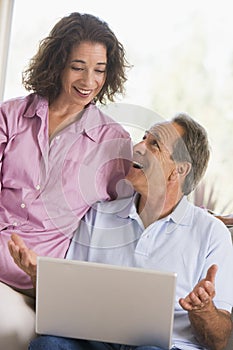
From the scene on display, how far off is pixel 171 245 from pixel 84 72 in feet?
2.00

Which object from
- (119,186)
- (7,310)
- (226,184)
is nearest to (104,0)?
(226,184)

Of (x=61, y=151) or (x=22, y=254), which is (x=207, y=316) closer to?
(x=22, y=254)

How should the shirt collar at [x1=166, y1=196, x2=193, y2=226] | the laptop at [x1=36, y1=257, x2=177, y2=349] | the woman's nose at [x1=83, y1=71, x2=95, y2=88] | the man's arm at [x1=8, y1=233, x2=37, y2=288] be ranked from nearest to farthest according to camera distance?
1. the laptop at [x1=36, y1=257, x2=177, y2=349]
2. the man's arm at [x1=8, y1=233, x2=37, y2=288]
3. the shirt collar at [x1=166, y1=196, x2=193, y2=226]
4. the woman's nose at [x1=83, y1=71, x2=95, y2=88]

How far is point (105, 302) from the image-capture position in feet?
5.64

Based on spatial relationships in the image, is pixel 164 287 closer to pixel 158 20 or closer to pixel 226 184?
pixel 226 184

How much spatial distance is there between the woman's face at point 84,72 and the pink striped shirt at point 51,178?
0.31ft

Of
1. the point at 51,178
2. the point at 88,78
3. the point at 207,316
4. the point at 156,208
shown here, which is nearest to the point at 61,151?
the point at 51,178

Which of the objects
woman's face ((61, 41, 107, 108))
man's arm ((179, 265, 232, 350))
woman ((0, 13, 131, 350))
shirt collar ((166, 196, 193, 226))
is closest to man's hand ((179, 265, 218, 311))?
man's arm ((179, 265, 232, 350))

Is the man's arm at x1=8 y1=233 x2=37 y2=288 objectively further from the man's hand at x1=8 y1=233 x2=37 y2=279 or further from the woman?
the woman

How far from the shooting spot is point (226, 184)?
298cm

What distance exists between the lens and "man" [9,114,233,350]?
194 cm

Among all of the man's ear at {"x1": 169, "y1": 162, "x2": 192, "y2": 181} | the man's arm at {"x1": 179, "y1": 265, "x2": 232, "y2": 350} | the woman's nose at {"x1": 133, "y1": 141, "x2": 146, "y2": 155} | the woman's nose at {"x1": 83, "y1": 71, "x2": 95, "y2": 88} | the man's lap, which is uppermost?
the woman's nose at {"x1": 83, "y1": 71, "x2": 95, "y2": 88}

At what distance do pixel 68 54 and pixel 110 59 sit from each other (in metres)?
0.14

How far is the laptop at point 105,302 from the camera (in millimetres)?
1676
